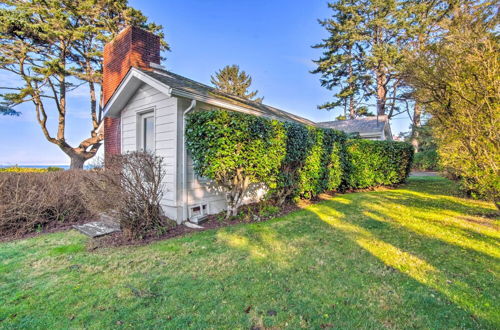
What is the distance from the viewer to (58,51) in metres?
16.9

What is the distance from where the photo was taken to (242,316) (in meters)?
2.24

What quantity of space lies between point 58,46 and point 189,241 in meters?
20.3

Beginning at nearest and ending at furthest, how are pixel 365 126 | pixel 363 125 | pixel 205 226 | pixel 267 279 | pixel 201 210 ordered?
pixel 267 279 < pixel 205 226 < pixel 201 210 < pixel 365 126 < pixel 363 125

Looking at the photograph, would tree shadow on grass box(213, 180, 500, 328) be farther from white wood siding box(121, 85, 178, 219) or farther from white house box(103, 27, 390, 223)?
white wood siding box(121, 85, 178, 219)

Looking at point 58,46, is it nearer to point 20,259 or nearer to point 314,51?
point 20,259

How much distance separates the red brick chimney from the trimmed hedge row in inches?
192

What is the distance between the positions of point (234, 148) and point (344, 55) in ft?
81.9

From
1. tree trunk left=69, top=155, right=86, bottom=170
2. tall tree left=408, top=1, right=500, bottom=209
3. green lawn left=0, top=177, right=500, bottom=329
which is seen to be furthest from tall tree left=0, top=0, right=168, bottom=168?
tall tree left=408, top=1, right=500, bottom=209

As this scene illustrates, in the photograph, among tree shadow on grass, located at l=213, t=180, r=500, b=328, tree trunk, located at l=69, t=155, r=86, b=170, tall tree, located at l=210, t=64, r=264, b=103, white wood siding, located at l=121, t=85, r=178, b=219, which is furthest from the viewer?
tall tree, located at l=210, t=64, r=264, b=103

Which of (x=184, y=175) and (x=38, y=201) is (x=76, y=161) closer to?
(x=38, y=201)

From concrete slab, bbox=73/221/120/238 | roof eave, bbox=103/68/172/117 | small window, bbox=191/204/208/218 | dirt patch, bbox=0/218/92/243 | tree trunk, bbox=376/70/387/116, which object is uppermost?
tree trunk, bbox=376/70/387/116

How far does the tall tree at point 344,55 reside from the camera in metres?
23.4

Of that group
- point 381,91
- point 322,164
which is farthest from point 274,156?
point 381,91

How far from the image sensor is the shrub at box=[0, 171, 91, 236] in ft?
17.0
